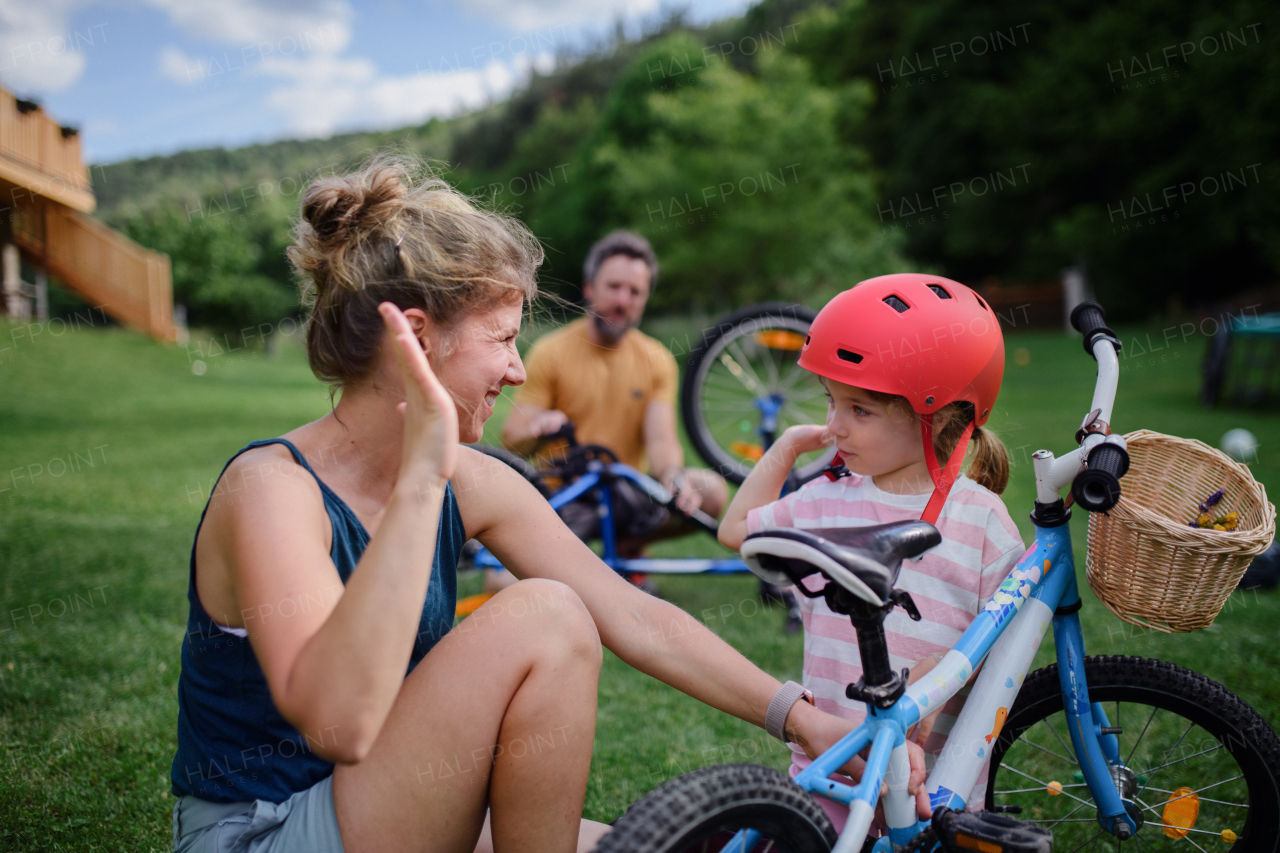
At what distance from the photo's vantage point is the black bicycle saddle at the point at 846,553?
1.31 m

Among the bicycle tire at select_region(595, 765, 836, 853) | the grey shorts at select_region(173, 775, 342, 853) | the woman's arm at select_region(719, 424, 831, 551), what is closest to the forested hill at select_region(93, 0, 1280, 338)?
the woman's arm at select_region(719, 424, 831, 551)

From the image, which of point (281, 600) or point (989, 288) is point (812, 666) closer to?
point (281, 600)

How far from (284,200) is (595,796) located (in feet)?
211

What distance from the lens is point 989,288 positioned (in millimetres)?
29234

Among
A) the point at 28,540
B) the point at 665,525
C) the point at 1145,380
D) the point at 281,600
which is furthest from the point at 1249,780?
the point at 1145,380

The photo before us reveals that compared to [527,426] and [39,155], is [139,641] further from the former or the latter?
[39,155]

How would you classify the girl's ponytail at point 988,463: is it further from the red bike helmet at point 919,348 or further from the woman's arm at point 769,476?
the woman's arm at point 769,476

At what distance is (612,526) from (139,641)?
2126mm

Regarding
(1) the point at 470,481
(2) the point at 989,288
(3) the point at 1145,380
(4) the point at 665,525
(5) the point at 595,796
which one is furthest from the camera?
(2) the point at 989,288

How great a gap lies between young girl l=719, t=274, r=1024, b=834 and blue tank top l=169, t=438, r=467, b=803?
3.16 ft

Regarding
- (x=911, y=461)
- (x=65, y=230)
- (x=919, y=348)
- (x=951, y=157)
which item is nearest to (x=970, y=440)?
(x=911, y=461)

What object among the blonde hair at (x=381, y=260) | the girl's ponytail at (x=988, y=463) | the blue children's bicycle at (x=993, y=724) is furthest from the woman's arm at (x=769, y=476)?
the blonde hair at (x=381, y=260)

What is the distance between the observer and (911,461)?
1.99 meters

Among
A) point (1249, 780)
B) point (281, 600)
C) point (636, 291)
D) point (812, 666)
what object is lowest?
point (1249, 780)
